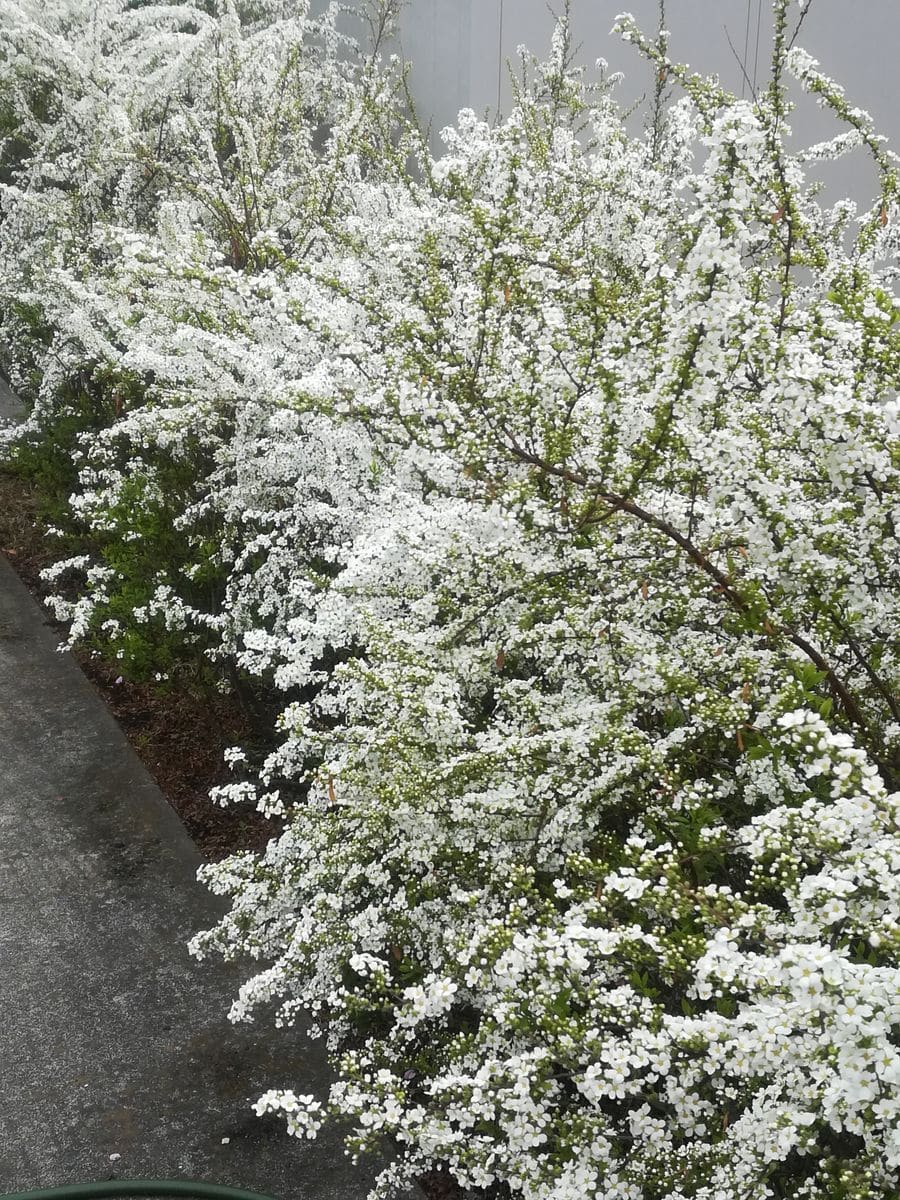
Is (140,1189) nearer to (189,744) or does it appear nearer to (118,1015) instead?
(118,1015)

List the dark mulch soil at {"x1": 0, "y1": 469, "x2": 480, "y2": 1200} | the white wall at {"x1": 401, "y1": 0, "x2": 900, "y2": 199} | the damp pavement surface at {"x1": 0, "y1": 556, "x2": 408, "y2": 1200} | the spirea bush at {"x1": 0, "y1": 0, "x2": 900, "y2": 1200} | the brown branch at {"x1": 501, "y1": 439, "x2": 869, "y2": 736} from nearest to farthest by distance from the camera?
the spirea bush at {"x1": 0, "y1": 0, "x2": 900, "y2": 1200} < the brown branch at {"x1": 501, "y1": 439, "x2": 869, "y2": 736} < the damp pavement surface at {"x1": 0, "y1": 556, "x2": 408, "y2": 1200} < the dark mulch soil at {"x1": 0, "y1": 469, "x2": 480, "y2": 1200} < the white wall at {"x1": 401, "y1": 0, "x2": 900, "y2": 199}

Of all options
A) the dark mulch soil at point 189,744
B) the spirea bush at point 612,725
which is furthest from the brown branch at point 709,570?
the dark mulch soil at point 189,744

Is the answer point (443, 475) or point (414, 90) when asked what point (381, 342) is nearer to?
point (443, 475)

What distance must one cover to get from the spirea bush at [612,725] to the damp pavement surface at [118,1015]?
0.25 m

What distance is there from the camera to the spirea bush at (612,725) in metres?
1.83

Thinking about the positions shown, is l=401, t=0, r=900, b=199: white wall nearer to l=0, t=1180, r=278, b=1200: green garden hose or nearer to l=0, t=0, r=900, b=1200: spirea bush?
l=0, t=0, r=900, b=1200: spirea bush

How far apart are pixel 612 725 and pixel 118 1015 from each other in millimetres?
2002

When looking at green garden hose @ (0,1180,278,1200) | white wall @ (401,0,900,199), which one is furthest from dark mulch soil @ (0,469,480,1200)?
white wall @ (401,0,900,199)

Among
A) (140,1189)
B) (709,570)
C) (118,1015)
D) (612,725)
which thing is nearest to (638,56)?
(709,570)

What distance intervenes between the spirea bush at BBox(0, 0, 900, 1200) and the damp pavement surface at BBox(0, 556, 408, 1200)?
25 cm

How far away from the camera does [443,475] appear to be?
2727 mm

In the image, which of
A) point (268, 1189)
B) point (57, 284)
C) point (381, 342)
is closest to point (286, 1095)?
point (268, 1189)

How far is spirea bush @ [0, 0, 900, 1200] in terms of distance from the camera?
1830mm

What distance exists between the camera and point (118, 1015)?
11.3 ft
